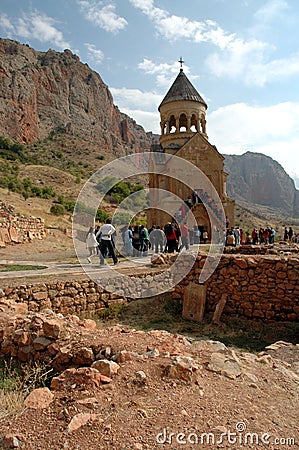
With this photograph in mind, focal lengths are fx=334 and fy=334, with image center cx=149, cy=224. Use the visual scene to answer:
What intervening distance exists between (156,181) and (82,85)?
87.6 m

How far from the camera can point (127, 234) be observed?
13438 millimetres

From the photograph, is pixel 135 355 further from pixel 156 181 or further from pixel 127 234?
pixel 156 181

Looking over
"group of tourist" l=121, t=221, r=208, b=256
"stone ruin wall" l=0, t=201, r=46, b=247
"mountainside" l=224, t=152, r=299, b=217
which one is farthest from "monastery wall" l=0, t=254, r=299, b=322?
"mountainside" l=224, t=152, r=299, b=217

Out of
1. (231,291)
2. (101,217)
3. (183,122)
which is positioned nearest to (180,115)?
(183,122)

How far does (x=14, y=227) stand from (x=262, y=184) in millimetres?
127755

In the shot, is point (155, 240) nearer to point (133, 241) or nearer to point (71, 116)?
point (133, 241)

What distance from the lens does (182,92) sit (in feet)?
84.1

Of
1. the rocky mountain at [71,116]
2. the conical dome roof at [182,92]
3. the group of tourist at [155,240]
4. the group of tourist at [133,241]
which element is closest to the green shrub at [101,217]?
the conical dome roof at [182,92]

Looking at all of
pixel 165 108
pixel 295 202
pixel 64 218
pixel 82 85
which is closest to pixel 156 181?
pixel 165 108

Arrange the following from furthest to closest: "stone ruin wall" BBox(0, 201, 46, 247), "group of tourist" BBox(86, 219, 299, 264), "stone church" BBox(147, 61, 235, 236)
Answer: "stone church" BBox(147, 61, 235, 236), "stone ruin wall" BBox(0, 201, 46, 247), "group of tourist" BBox(86, 219, 299, 264)

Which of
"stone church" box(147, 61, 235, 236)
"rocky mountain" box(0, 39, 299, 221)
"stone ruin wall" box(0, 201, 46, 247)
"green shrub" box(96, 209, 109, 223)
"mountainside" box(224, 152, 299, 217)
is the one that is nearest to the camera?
"stone ruin wall" box(0, 201, 46, 247)

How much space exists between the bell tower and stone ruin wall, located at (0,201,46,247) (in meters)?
11.3

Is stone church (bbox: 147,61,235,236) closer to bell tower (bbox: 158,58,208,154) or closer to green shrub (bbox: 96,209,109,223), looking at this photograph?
bell tower (bbox: 158,58,208,154)

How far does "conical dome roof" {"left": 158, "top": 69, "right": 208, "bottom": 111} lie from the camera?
25.4m
